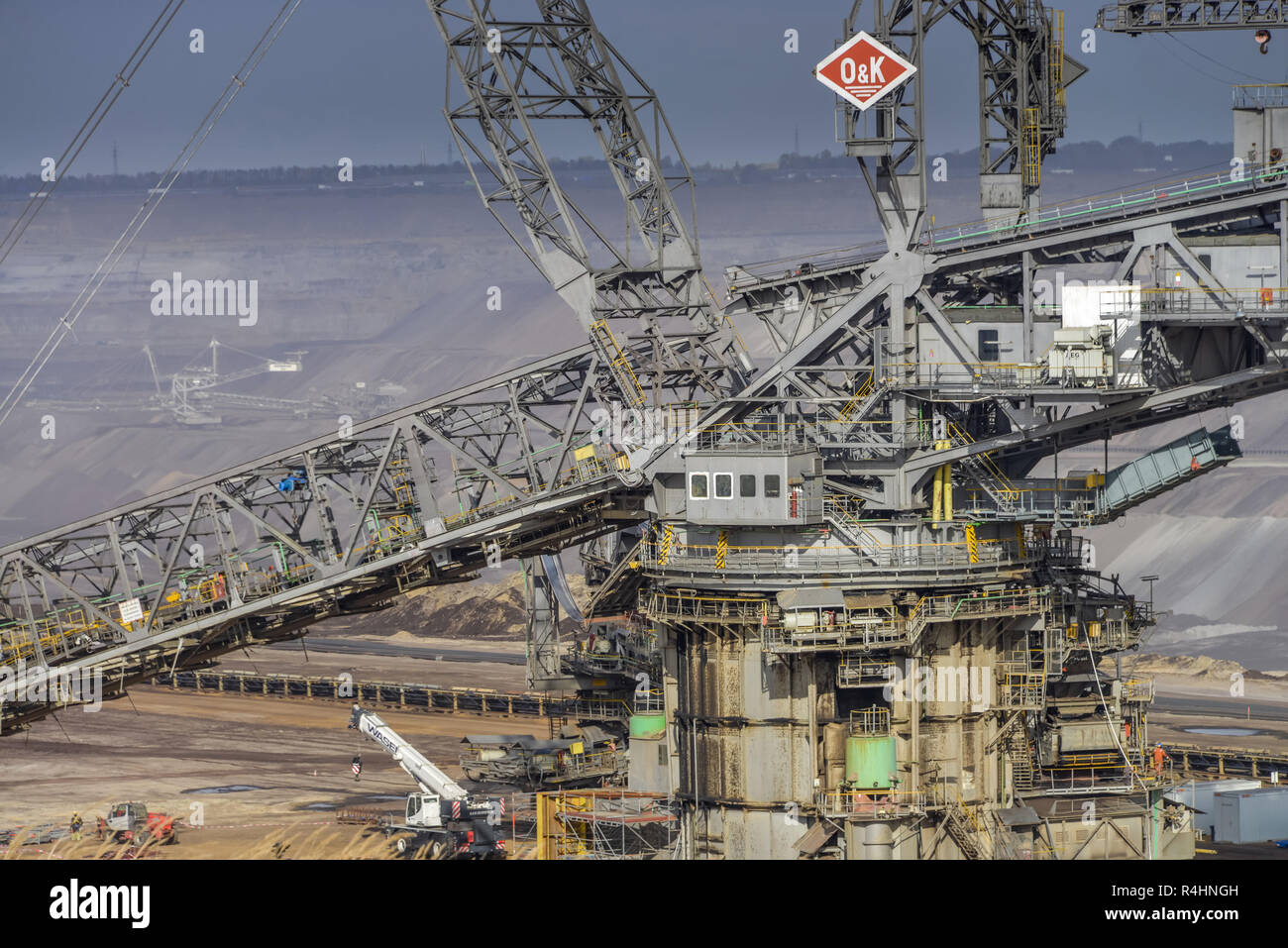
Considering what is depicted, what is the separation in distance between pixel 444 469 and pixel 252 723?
88725 millimetres

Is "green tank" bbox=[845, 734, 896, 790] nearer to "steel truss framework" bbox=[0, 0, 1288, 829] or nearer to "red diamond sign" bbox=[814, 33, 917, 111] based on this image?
"steel truss framework" bbox=[0, 0, 1288, 829]

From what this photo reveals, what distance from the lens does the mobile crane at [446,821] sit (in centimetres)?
6081

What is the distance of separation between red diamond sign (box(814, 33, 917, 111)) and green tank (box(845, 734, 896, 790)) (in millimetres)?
17354

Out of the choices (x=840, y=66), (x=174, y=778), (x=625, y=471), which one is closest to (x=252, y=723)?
(x=174, y=778)

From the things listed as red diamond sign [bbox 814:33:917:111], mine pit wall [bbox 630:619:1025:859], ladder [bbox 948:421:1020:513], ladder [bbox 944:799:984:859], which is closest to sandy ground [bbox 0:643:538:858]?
mine pit wall [bbox 630:619:1025:859]

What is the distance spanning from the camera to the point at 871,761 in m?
53.2

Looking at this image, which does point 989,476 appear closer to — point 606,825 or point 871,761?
point 871,761

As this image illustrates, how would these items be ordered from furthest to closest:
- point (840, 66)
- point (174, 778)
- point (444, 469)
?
point (444, 469), point (174, 778), point (840, 66)

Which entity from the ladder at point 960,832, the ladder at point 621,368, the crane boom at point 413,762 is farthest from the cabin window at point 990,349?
the crane boom at point 413,762

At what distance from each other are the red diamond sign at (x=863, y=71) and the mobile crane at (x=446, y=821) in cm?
2489

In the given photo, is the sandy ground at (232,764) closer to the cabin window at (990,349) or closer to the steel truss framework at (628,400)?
the steel truss framework at (628,400)
